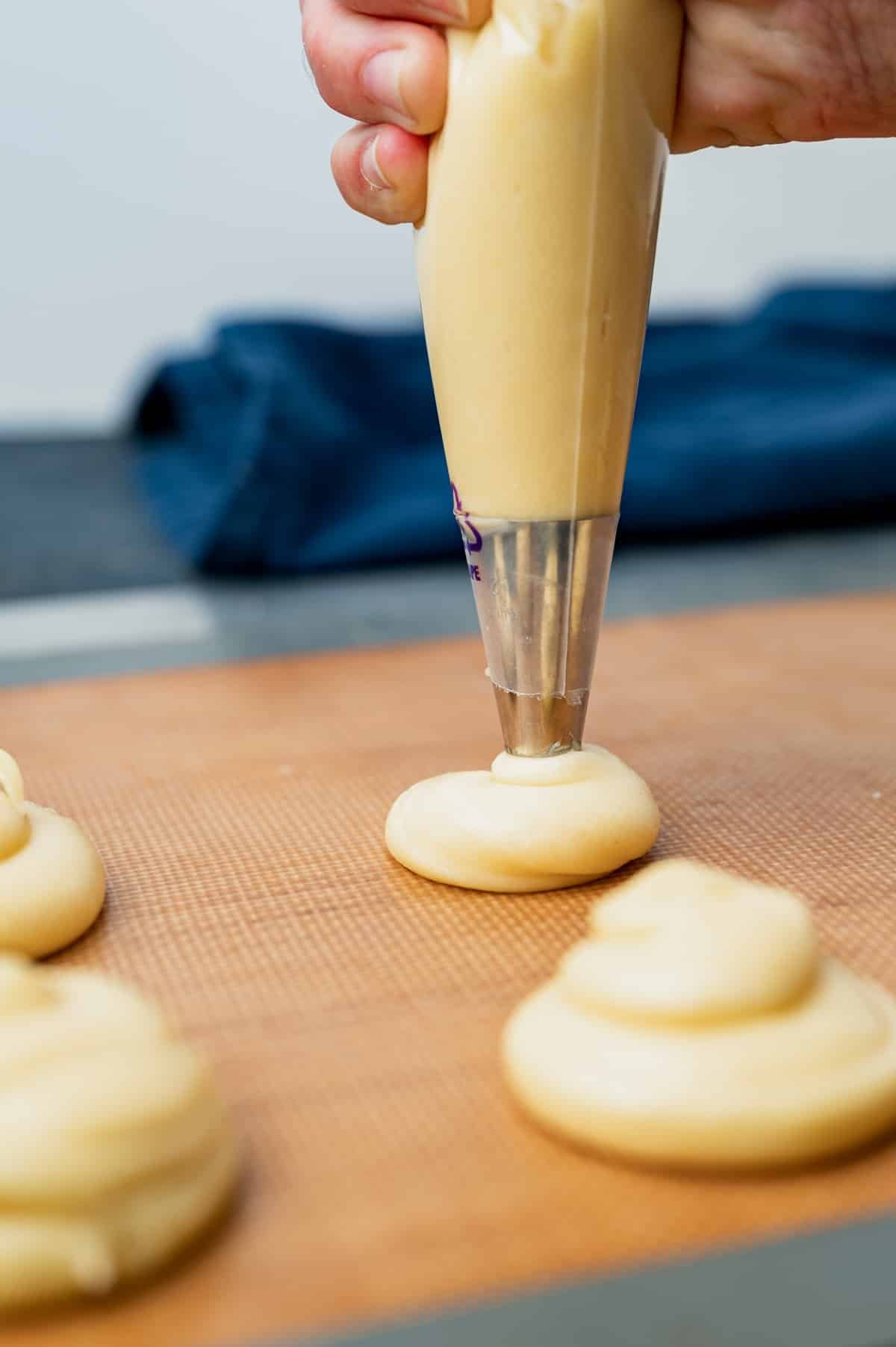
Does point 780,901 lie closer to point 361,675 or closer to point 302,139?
point 361,675

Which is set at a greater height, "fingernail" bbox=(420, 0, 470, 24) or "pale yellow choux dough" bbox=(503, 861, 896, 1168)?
"fingernail" bbox=(420, 0, 470, 24)

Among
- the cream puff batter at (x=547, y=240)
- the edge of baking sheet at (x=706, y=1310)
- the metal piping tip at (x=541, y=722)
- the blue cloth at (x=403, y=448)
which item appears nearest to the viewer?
the edge of baking sheet at (x=706, y=1310)

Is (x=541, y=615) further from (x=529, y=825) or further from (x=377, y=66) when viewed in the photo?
(x=377, y=66)

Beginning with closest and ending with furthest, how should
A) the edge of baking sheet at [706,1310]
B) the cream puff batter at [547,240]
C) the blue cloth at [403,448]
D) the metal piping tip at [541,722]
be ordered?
the edge of baking sheet at [706,1310], the cream puff batter at [547,240], the metal piping tip at [541,722], the blue cloth at [403,448]

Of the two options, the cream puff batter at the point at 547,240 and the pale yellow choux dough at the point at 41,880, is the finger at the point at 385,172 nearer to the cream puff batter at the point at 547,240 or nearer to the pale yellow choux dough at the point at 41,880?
the cream puff batter at the point at 547,240

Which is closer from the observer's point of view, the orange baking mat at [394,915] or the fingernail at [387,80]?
the orange baking mat at [394,915]

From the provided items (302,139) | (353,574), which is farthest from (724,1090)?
(302,139)

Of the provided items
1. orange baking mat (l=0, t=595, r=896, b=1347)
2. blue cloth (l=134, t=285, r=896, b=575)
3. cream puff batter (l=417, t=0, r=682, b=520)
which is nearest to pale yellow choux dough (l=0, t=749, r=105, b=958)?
orange baking mat (l=0, t=595, r=896, b=1347)

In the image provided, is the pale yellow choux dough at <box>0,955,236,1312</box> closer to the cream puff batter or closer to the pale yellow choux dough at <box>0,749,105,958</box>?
A: the pale yellow choux dough at <box>0,749,105,958</box>

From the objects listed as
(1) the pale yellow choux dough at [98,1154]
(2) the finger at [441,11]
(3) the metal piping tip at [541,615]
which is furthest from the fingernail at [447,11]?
(1) the pale yellow choux dough at [98,1154]
